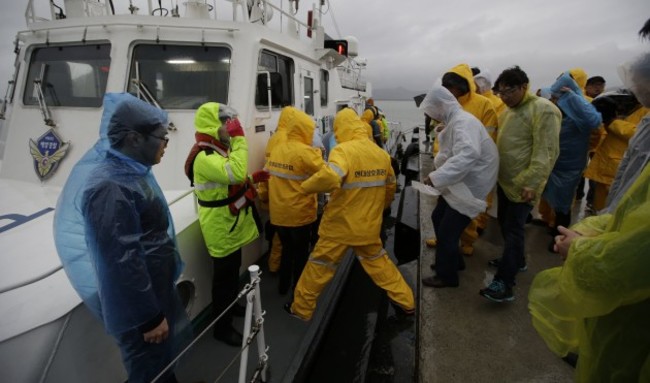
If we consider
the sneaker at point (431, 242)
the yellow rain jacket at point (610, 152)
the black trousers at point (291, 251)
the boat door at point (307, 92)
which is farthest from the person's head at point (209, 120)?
the yellow rain jacket at point (610, 152)

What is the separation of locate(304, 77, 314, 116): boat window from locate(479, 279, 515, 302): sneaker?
10.8 ft

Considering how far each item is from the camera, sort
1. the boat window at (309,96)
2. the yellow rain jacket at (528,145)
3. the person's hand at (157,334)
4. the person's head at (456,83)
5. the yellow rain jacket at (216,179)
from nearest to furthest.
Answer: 1. the person's hand at (157,334)
2. the yellow rain jacket at (216,179)
3. the yellow rain jacket at (528,145)
4. the person's head at (456,83)
5. the boat window at (309,96)

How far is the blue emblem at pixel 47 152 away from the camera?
9.49 feet

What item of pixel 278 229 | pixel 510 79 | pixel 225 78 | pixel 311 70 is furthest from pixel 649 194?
pixel 311 70

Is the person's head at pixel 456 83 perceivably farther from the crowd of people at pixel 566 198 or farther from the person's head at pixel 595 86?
the person's head at pixel 595 86

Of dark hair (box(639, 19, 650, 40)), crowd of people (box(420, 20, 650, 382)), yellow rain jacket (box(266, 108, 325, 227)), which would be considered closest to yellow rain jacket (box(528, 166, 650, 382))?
crowd of people (box(420, 20, 650, 382))

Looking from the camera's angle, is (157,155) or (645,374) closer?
(645,374)

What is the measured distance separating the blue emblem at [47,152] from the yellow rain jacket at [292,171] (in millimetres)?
1879

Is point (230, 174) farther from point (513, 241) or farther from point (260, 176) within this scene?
point (513, 241)

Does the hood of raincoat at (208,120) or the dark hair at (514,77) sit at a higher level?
the dark hair at (514,77)

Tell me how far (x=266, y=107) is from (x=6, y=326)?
8.83ft

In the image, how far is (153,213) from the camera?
62.7 inches

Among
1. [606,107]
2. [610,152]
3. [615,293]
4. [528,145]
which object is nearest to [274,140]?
[528,145]

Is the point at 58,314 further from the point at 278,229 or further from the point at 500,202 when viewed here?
the point at 500,202
